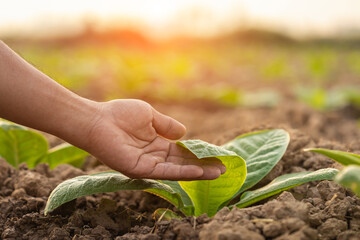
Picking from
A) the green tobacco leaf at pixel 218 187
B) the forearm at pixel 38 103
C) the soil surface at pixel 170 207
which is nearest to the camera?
the soil surface at pixel 170 207

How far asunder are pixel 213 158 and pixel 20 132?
3.30 feet

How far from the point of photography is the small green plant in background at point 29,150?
188 cm

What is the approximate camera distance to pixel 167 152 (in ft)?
4.74

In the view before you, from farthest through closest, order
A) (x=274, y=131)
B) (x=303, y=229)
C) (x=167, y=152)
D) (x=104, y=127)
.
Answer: (x=274, y=131), (x=167, y=152), (x=104, y=127), (x=303, y=229)

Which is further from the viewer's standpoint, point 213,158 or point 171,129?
point 171,129

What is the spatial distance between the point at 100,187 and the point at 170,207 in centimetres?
37

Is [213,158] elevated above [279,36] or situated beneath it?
elevated above

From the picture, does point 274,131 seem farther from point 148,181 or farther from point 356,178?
point 356,178

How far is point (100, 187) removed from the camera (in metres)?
1.34

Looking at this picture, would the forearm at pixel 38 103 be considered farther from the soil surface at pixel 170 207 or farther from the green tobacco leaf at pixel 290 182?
the green tobacco leaf at pixel 290 182

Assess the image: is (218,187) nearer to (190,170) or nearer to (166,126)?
(190,170)

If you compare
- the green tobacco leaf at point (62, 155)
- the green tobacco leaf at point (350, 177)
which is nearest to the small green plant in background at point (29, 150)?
the green tobacco leaf at point (62, 155)

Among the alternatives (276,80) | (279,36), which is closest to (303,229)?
(276,80)

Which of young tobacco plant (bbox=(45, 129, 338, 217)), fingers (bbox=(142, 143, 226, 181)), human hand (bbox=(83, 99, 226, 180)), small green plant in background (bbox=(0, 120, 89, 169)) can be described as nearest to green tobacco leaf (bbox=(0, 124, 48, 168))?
small green plant in background (bbox=(0, 120, 89, 169))
